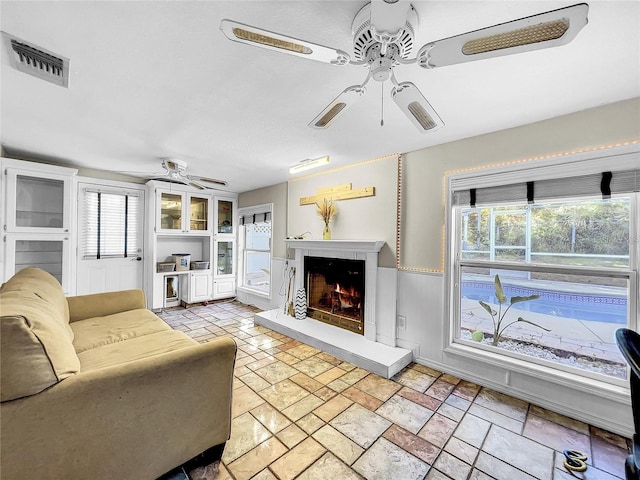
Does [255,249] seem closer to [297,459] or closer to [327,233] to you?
[327,233]

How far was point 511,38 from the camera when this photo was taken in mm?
934

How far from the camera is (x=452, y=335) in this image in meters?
2.67

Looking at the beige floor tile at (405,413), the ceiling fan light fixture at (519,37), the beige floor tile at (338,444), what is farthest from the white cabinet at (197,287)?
the ceiling fan light fixture at (519,37)

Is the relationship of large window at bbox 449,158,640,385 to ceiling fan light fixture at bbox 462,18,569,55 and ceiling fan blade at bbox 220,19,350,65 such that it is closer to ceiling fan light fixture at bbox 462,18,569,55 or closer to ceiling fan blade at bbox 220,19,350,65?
ceiling fan light fixture at bbox 462,18,569,55

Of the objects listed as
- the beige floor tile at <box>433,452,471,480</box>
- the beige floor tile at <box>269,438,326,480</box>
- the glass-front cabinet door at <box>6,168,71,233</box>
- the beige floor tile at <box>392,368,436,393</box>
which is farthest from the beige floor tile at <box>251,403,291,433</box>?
the glass-front cabinet door at <box>6,168,71,233</box>

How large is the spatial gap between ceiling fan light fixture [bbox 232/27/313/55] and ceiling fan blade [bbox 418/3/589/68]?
0.46 m

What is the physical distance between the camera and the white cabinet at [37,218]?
305 centimetres

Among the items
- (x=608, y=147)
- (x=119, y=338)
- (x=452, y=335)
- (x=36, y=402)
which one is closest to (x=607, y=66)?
(x=608, y=147)

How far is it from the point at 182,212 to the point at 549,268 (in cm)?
519

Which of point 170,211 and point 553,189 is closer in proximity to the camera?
point 553,189

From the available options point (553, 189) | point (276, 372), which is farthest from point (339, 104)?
point (276, 372)

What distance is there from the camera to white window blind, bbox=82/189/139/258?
4.00 m

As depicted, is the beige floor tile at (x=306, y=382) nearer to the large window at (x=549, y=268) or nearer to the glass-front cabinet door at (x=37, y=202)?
the large window at (x=549, y=268)

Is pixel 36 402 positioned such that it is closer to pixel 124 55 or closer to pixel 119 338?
pixel 119 338
